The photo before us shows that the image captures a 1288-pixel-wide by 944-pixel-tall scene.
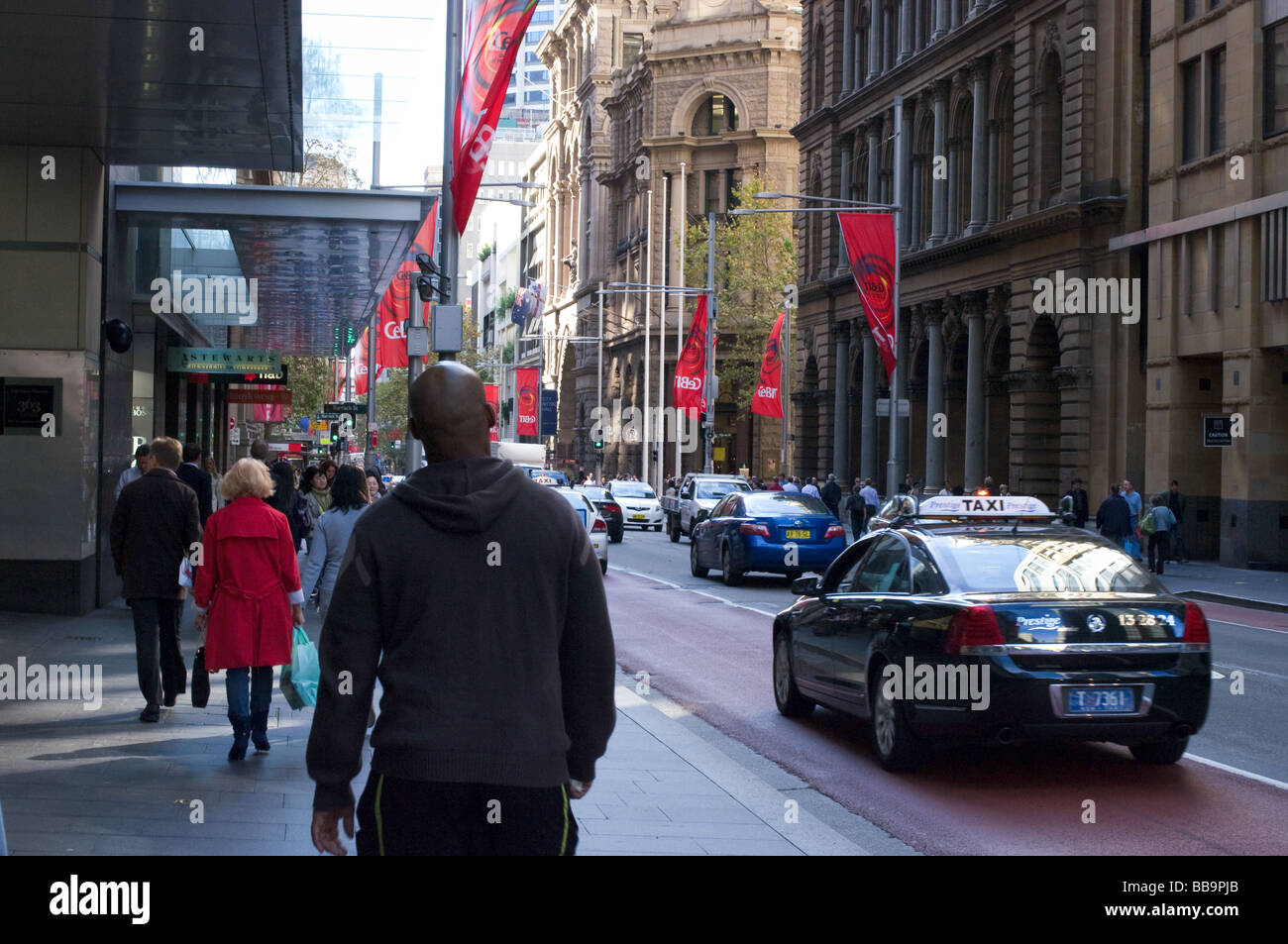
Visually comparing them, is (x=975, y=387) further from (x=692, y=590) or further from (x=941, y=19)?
(x=692, y=590)

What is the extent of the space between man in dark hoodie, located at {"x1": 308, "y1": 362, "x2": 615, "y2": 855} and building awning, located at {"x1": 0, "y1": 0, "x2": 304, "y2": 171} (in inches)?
336

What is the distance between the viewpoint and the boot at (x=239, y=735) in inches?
377

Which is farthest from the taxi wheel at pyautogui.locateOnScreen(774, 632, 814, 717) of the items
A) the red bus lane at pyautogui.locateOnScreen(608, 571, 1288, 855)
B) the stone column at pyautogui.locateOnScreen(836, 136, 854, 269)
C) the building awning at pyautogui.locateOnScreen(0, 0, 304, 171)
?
the stone column at pyautogui.locateOnScreen(836, 136, 854, 269)

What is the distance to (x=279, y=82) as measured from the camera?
13562mm

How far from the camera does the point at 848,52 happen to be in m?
56.8

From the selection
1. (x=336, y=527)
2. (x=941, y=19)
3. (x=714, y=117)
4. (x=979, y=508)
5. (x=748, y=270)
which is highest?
(x=714, y=117)

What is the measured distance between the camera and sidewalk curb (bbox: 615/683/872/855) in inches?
305

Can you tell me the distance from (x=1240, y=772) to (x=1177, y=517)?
24.4 metres

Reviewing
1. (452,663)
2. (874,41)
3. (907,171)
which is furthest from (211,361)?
(874,41)

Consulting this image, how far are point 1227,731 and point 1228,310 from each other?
75.3ft

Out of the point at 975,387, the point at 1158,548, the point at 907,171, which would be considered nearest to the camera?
the point at 1158,548

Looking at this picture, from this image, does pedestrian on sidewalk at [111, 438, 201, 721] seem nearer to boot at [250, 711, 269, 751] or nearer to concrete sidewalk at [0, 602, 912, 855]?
concrete sidewalk at [0, 602, 912, 855]
